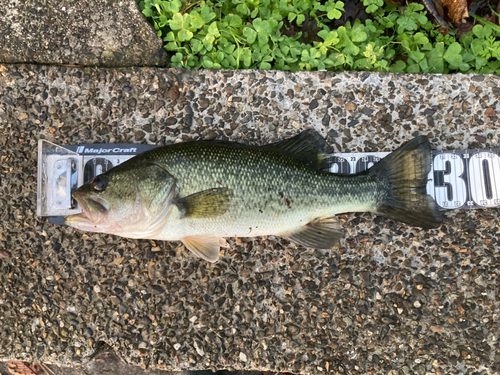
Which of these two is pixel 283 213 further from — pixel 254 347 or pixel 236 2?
pixel 236 2

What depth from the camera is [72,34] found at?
8.62 feet

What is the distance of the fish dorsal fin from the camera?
7.67 feet

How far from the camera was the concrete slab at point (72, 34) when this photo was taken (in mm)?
2619

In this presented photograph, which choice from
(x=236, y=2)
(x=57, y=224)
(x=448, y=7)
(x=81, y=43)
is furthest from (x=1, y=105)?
(x=448, y=7)

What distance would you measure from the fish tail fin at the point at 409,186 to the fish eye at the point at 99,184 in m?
1.60

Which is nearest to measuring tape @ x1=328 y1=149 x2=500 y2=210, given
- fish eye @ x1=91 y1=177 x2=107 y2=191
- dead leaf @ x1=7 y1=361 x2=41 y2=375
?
fish eye @ x1=91 y1=177 x2=107 y2=191

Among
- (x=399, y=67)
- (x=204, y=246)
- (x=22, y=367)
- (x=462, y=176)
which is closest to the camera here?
(x=204, y=246)

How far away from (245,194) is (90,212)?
885mm

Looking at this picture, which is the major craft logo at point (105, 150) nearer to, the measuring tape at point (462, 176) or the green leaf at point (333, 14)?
the measuring tape at point (462, 176)

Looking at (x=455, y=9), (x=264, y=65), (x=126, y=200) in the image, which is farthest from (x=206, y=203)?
(x=455, y=9)

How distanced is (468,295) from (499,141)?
3.51 feet

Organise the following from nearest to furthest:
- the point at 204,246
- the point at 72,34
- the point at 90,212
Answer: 1. the point at 90,212
2. the point at 204,246
3. the point at 72,34

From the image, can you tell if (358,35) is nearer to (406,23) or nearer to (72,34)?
(406,23)

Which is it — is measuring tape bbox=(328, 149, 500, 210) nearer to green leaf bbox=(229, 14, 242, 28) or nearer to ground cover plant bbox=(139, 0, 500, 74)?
ground cover plant bbox=(139, 0, 500, 74)
